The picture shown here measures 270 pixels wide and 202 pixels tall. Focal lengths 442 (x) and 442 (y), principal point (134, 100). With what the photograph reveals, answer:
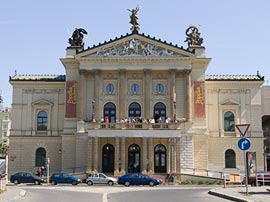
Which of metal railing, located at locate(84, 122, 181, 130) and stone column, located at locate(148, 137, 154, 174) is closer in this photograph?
stone column, located at locate(148, 137, 154, 174)

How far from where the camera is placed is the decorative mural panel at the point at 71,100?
55.1 metres

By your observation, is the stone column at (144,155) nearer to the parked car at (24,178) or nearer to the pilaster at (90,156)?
the pilaster at (90,156)

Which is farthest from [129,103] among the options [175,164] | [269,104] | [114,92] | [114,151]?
[269,104]

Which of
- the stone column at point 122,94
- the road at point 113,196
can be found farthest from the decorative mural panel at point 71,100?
the road at point 113,196

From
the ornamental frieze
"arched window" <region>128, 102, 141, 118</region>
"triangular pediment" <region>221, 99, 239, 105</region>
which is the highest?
the ornamental frieze

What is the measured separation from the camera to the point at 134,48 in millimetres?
55125

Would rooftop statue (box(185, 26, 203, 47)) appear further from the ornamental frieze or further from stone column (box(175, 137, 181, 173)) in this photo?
stone column (box(175, 137, 181, 173))

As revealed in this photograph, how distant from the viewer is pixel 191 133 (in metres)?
52.7

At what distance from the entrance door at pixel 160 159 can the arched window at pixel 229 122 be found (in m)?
9.48

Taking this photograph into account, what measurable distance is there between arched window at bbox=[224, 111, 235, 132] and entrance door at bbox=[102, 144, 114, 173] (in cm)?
1521

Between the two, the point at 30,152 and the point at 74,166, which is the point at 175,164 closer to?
the point at 74,166

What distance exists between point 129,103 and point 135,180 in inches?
530

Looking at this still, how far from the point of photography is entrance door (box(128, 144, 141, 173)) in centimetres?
5234

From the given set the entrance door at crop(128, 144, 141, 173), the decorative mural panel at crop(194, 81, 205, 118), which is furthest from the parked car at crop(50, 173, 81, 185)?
the decorative mural panel at crop(194, 81, 205, 118)
